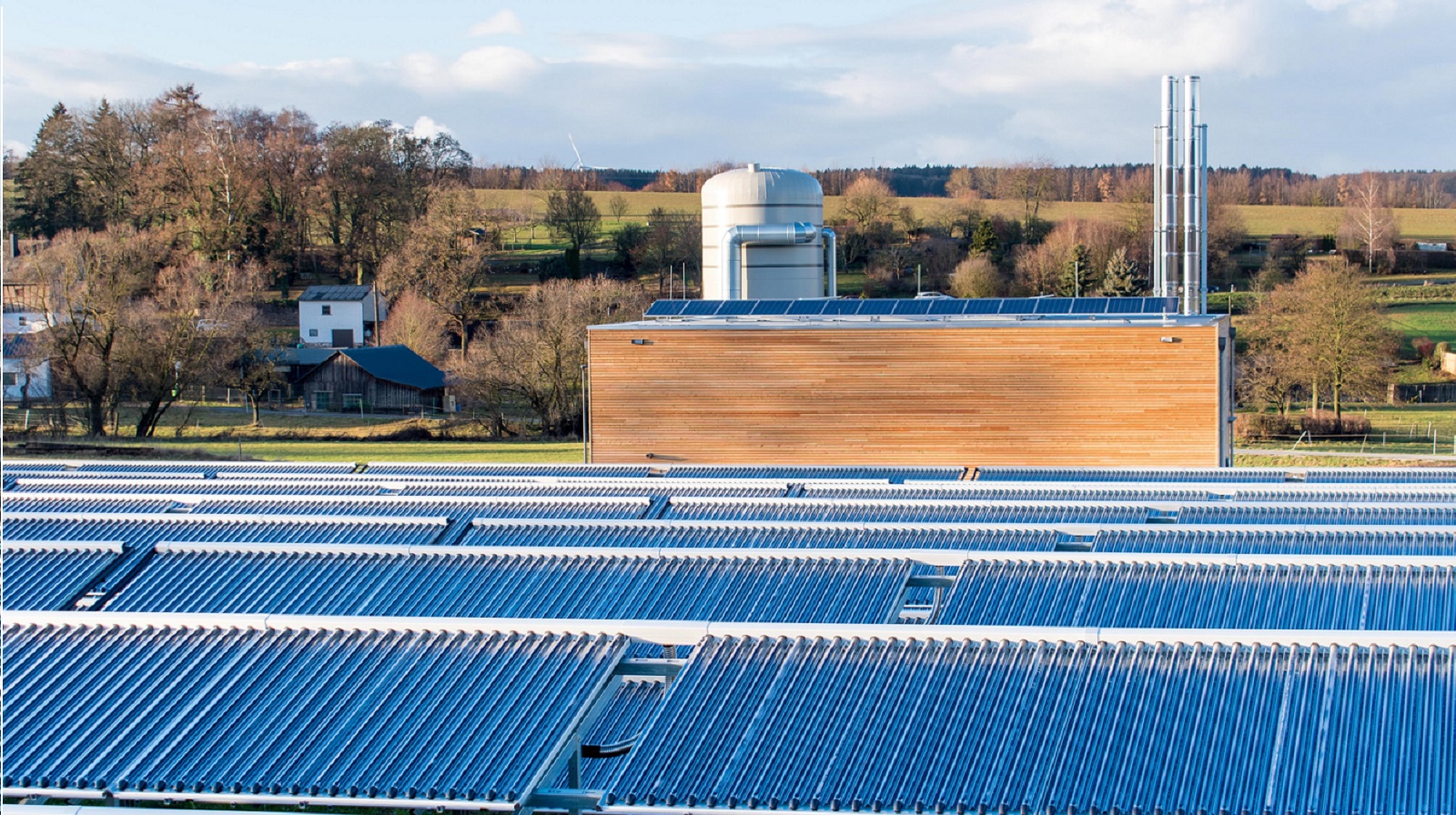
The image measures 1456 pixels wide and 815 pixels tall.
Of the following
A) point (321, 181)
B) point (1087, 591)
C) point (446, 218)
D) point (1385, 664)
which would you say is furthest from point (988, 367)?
point (321, 181)

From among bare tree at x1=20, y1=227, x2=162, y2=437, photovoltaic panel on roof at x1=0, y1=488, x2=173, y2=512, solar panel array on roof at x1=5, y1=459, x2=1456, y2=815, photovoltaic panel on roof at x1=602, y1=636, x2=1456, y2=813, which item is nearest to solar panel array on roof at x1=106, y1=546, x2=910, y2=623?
solar panel array on roof at x1=5, y1=459, x2=1456, y2=815

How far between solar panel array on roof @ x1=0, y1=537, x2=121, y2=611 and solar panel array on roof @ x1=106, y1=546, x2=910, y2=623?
1.55ft

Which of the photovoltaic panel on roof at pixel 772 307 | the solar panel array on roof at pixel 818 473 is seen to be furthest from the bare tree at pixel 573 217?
the solar panel array on roof at pixel 818 473

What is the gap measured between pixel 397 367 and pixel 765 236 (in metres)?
30.1

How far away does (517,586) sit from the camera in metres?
11.5

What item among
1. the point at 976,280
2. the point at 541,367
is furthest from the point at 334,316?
the point at 976,280

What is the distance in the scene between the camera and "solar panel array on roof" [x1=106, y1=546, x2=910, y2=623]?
1073 cm

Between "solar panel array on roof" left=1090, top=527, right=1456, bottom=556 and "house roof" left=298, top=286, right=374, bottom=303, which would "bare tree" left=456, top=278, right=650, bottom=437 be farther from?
"solar panel array on roof" left=1090, top=527, right=1456, bottom=556

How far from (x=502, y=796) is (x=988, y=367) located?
840 inches

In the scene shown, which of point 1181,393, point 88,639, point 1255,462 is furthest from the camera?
point 1255,462

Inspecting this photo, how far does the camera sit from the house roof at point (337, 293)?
7312cm

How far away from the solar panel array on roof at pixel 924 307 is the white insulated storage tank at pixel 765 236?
14.9ft

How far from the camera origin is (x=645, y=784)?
7352mm

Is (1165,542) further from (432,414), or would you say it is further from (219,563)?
(432,414)
